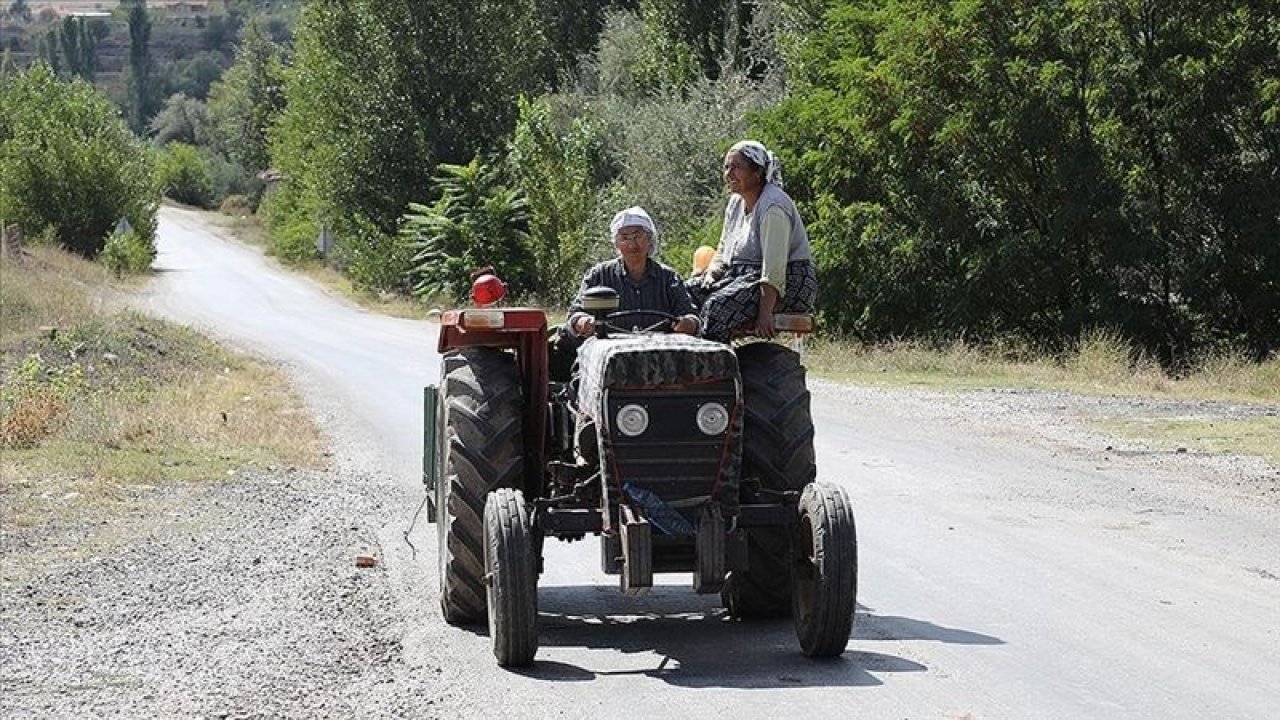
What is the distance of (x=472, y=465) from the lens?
9.68m

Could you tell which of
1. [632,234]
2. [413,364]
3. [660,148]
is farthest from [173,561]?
[660,148]

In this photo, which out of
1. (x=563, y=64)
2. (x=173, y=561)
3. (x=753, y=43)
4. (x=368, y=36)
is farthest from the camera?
(x=563, y=64)

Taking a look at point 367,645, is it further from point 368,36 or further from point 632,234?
point 368,36

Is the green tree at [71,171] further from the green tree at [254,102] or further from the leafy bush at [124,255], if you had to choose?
the green tree at [254,102]

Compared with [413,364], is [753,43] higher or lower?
higher

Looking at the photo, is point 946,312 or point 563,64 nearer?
point 946,312

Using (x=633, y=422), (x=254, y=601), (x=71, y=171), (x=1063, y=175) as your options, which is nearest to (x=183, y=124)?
(x=71, y=171)

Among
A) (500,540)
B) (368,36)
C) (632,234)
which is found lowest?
(500,540)

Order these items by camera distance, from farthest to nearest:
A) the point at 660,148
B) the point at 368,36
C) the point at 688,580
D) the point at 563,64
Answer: the point at 563,64
the point at 368,36
the point at 660,148
the point at 688,580

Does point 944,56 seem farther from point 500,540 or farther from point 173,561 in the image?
point 500,540

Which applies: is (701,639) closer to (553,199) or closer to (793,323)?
(793,323)

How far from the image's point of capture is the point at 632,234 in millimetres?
10336

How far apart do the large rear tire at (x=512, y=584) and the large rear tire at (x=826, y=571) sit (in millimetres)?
1304

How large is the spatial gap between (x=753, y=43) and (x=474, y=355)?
4197 centimetres
